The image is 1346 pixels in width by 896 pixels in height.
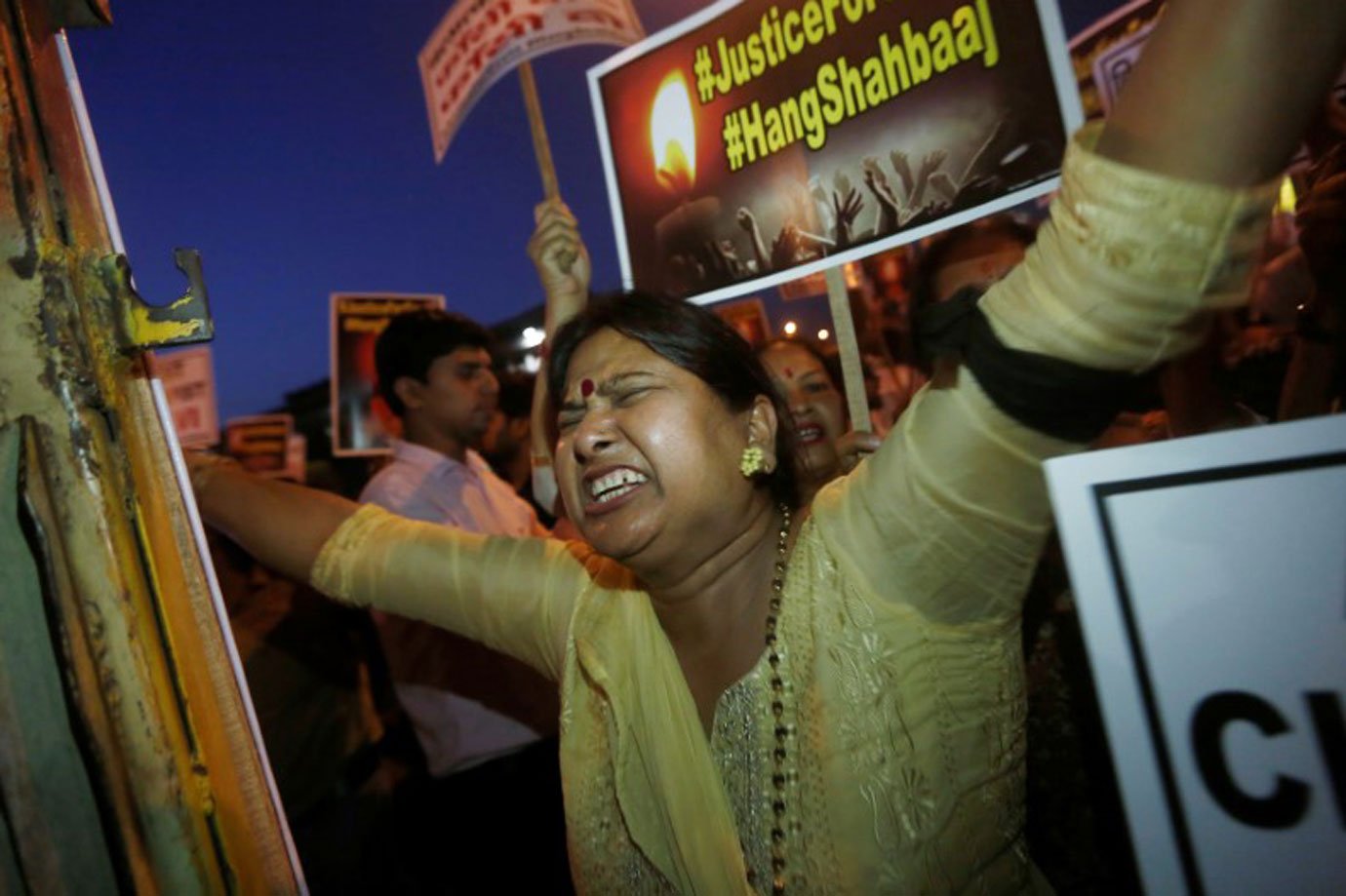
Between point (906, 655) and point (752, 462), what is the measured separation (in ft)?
1.72

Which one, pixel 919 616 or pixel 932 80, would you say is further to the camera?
pixel 932 80

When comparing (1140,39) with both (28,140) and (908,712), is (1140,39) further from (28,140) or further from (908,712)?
(28,140)

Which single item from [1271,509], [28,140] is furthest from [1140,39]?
[28,140]

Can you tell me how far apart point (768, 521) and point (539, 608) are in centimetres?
64

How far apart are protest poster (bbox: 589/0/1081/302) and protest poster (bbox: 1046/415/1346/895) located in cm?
134

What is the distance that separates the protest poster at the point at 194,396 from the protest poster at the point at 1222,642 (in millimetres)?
5806

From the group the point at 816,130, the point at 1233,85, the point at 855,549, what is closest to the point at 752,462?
the point at 855,549

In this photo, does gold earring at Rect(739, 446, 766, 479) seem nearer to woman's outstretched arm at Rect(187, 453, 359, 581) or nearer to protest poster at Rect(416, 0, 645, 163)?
woman's outstretched arm at Rect(187, 453, 359, 581)

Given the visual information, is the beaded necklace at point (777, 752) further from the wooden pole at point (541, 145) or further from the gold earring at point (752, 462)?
the wooden pole at point (541, 145)

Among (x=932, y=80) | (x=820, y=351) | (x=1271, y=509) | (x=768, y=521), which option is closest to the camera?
(x=1271, y=509)

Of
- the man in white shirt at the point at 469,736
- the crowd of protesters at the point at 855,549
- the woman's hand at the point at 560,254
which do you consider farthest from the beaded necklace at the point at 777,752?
the man in white shirt at the point at 469,736

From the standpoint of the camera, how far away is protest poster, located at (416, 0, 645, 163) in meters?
2.87

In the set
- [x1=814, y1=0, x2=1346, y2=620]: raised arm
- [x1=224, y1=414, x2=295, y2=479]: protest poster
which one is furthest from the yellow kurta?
[x1=224, y1=414, x2=295, y2=479]: protest poster

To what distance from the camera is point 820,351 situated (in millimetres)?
3268
